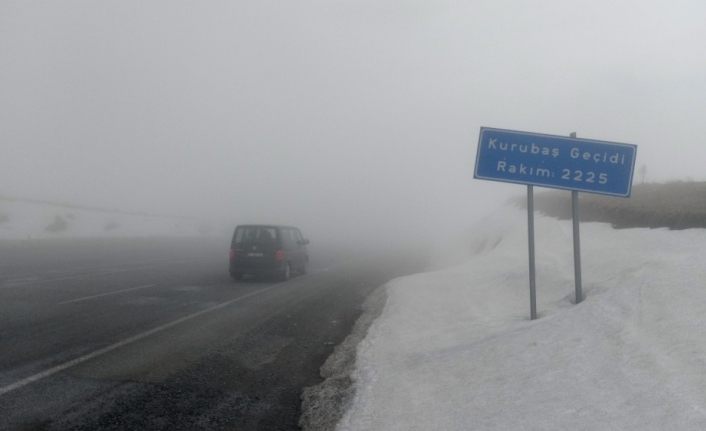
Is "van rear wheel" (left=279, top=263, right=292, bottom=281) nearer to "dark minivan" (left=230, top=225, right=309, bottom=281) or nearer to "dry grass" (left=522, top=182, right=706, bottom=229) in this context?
"dark minivan" (left=230, top=225, right=309, bottom=281)

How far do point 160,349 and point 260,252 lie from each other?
37.0 feet

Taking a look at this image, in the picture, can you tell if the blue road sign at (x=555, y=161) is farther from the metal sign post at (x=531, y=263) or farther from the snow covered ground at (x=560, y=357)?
the snow covered ground at (x=560, y=357)

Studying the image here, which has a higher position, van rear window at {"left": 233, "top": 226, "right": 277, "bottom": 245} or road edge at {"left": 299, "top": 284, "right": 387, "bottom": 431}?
van rear window at {"left": 233, "top": 226, "right": 277, "bottom": 245}

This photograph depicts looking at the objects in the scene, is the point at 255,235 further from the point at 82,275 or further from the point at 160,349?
the point at 160,349

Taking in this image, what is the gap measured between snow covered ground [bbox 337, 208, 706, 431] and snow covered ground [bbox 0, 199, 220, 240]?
1432 inches

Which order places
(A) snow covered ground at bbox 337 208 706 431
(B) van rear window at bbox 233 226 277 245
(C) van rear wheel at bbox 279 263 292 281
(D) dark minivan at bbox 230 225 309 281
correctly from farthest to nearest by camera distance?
1. (C) van rear wheel at bbox 279 263 292 281
2. (B) van rear window at bbox 233 226 277 245
3. (D) dark minivan at bbox 230 225 309 281
4. (A) snow covered ground at bbox 337 208 706 431

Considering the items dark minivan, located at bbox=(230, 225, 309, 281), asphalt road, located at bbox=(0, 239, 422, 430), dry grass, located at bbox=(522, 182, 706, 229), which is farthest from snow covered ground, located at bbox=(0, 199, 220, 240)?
dry grass, located at bbox=(522, 182, 706, 229)

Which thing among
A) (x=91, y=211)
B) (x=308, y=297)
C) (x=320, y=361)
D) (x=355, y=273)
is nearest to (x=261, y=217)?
→ (x=91, y=211)

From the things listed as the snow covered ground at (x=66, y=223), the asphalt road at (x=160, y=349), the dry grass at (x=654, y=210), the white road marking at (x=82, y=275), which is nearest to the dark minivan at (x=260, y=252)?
the asphalt road at (x=160, y=349)

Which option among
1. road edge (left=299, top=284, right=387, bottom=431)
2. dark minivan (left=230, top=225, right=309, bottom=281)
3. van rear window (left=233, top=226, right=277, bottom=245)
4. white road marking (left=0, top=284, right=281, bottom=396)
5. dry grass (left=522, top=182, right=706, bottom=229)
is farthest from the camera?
van rear window (left=233, top=226, right=277, bottom=245)

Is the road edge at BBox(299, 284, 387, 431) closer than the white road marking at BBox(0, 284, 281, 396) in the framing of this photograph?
Yes

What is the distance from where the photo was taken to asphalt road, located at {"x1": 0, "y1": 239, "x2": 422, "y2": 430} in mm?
6133

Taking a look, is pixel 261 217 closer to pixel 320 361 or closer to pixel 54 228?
pixel 54 228

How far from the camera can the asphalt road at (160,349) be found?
6133 millimetres
